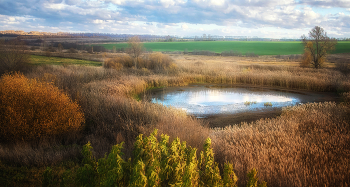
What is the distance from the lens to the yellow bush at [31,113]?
20.1 feet

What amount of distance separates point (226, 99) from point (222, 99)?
266mm

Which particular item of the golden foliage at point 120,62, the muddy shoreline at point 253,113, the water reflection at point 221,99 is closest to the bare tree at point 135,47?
the golden foliage at point 120,62

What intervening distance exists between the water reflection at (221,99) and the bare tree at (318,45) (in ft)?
29.2

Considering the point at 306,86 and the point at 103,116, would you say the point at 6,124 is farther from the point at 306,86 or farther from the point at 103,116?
the point at 306,86

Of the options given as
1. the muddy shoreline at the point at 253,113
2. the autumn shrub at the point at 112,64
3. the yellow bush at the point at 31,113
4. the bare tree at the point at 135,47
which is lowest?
the muddy shoreline at the point at 253,113

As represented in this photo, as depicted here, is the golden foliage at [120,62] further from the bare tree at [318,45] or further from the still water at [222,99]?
the bare tree at [318,45]

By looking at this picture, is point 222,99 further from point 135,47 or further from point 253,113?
point 135,47

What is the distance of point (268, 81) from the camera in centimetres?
1962

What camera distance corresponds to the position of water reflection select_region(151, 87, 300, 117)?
485 inches

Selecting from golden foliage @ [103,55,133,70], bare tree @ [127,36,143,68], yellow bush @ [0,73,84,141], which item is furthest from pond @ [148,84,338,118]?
golden foliage @ [103,55,133,70]

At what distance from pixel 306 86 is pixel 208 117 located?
11.2m

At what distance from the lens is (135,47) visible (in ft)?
81.5

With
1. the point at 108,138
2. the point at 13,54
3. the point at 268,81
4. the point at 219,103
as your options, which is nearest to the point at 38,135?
the point at 108,138

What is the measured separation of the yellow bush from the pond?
4.65 m
